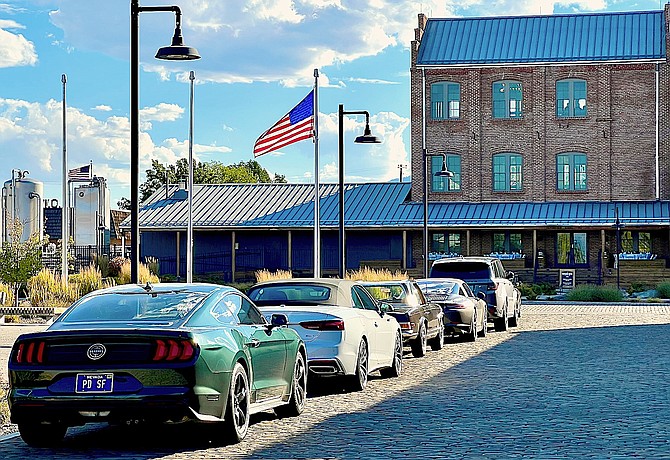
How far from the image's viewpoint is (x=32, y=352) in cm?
1083

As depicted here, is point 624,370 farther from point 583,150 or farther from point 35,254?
point 583,150

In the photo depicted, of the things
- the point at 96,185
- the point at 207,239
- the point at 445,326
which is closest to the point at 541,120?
the point at 207,239

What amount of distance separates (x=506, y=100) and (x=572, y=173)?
4988mm

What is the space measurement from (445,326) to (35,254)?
55.0 feet

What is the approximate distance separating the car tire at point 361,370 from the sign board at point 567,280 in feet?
135

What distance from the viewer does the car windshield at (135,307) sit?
1140 centimetres

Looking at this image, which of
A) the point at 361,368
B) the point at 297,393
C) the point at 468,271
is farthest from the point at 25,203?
the point at 297,393

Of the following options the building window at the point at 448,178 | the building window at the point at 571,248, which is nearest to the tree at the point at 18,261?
the building window at the point at 448,178

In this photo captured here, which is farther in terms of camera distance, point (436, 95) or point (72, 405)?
point (436, 95)

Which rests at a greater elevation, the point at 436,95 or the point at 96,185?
the point at 436,95

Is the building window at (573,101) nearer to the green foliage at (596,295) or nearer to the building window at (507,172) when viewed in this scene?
the building window at (507,172)

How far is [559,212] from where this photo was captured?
59.1 m

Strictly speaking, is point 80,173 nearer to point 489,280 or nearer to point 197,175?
point 489,280

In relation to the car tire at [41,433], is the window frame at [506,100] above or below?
above
